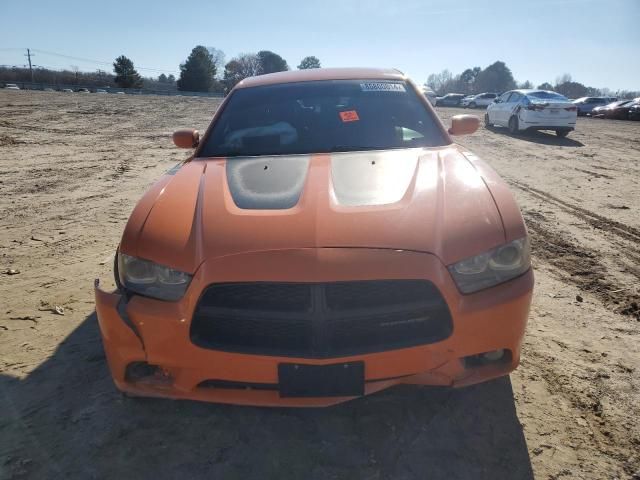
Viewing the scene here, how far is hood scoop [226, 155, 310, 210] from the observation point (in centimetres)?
210

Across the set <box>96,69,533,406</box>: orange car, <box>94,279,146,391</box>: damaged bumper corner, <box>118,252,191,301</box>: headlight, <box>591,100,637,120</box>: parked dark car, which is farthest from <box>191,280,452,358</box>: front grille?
<box>591,100,637,120</box>: parked dark car

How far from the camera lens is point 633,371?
7.87 feet

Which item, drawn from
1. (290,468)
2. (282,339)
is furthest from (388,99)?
(290,468)

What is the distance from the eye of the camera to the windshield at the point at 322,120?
116 inches

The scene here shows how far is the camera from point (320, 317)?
5.63 feet

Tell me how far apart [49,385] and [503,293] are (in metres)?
2.35

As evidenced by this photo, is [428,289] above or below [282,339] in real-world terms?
above

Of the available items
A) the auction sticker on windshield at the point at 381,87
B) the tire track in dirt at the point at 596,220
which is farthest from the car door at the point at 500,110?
the auction sticker on windshield at the point at 381,87

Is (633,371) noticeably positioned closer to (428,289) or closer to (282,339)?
(428,289)

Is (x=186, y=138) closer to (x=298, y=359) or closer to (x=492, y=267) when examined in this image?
(x=298, y=359)

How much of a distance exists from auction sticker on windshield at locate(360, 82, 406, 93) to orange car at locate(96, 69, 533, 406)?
57.2 inches

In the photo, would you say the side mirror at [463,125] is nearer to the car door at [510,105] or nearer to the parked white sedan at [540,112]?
the parked white sedan at [540,112]

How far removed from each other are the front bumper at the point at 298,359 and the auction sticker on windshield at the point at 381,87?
1954 millimetres

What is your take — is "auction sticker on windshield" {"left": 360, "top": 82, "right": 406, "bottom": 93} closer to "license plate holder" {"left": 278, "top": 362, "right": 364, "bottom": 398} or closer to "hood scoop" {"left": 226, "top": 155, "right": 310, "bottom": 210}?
"hood scoop" {"left": 226, "top": 155, "right": 310, "bottom": 210}
